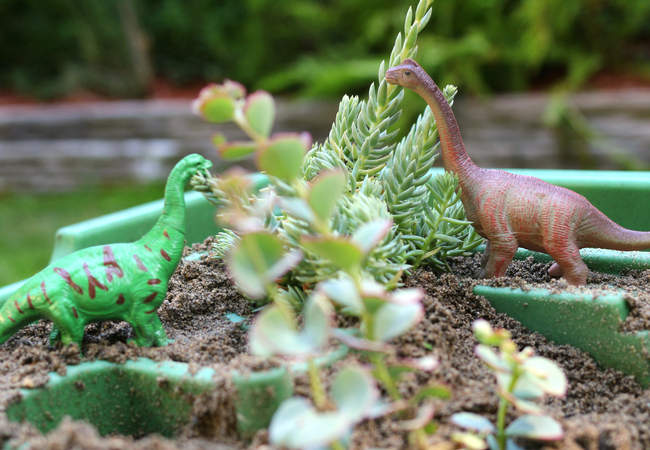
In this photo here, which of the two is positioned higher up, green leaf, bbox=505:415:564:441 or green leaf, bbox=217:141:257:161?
green leaf, bbox=217:141:257:161

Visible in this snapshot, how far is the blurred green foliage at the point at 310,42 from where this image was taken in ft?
10.2

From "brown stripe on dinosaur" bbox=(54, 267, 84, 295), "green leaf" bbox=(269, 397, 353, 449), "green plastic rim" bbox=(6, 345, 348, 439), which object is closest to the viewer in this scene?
"green leaf" bbox=(269, 397, 353, 449)

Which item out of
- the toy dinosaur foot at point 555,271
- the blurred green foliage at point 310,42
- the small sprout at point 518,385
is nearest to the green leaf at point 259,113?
the small sprout at point 518,385

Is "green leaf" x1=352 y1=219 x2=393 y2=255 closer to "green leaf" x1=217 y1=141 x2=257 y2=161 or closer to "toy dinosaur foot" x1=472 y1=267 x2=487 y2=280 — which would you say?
"green leaf" x1=217 y1=141 x2=257 y2=161

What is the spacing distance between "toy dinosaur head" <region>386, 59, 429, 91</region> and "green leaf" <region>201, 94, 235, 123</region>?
1.19ft

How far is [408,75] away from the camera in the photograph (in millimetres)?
806

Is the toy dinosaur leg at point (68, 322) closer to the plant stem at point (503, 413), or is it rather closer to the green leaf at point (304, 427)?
the green leaf at point (304, 427)

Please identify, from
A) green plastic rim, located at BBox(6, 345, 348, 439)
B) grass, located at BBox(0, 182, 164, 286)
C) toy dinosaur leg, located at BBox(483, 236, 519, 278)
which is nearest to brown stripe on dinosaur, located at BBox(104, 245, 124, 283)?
green plastic rim, located at BBox(6, 345, 348, 439)

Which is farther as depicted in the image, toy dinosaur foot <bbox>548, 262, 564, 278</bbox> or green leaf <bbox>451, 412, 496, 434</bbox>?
toy dinosaur foot <bbox>548, 262, 564, 278</bbox>

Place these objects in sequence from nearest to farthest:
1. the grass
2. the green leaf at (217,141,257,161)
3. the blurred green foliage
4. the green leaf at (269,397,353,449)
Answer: the green leaf at (269,397,353,449) < the green leaf at (217,141,257,161) < the grass < the blurred green foliage

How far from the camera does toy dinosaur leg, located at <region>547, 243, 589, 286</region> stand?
818 millimetres

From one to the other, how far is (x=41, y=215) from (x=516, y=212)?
2.93m

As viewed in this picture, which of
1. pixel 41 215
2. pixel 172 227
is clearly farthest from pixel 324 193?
pixel 41 215

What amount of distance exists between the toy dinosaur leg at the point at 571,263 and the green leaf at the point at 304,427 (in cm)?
51
